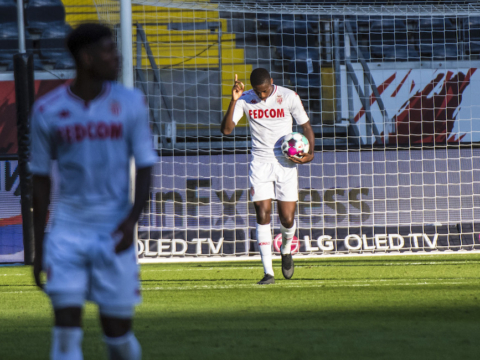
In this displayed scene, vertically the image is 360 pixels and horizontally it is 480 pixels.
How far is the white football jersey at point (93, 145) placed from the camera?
236 centimetres

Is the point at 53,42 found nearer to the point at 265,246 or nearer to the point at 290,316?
the point at 265,246

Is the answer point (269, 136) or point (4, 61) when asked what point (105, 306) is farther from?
point (4, 61)

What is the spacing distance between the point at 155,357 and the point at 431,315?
1.82 m

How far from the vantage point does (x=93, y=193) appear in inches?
93.4

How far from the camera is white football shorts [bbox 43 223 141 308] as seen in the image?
91.6 inches

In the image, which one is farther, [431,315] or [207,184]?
[207,184]

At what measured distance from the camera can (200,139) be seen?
11.3 meters

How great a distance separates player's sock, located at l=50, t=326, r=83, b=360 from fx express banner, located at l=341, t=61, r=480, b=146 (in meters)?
8.75

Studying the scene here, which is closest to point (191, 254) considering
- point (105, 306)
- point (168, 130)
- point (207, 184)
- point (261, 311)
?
point (207, 184)

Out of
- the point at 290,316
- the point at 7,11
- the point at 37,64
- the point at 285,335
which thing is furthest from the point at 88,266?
the point at 7,11

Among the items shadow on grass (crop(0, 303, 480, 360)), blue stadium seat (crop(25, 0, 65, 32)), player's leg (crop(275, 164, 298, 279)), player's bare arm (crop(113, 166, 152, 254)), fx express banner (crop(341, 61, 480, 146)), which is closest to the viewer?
player's bare arm (crop(113, 166, 152, 254))

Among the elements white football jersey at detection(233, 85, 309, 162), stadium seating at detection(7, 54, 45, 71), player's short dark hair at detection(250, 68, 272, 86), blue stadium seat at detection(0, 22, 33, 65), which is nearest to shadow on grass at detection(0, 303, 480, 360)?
white football jersey at detection(233, 85, 309, 162)

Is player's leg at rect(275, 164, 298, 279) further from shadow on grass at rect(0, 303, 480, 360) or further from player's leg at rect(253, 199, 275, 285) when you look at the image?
shadow on grass at rect(0, 303, 480, 360)

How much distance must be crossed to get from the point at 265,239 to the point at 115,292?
3.84m
